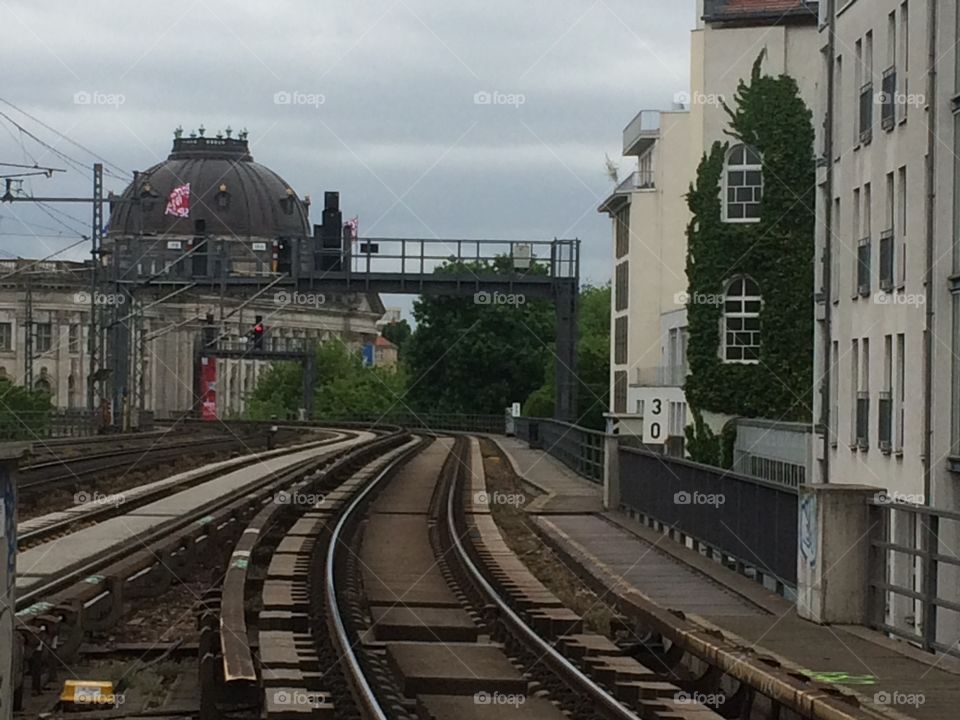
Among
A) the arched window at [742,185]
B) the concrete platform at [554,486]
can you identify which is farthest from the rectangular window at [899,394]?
the arched window at [742,185]

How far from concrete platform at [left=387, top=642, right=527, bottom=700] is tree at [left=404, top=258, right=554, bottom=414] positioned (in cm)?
10713

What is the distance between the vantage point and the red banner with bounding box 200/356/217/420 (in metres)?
124

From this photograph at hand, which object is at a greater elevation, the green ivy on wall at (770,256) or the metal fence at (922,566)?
the green ivy on wall at (770,256)

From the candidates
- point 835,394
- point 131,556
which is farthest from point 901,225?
point 131,556

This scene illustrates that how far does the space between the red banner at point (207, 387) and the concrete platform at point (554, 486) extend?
6223 centimetres

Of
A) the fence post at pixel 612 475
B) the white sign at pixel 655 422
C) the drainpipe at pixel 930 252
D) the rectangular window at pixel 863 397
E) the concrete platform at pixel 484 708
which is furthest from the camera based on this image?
the rectangular window at pixel 863 397

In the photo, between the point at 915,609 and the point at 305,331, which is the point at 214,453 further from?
the point at 305,331

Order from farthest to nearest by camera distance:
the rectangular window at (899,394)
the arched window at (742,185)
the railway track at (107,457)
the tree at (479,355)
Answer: the tree at (479,355) → the arched window at (742,185) → the railway track at (107,457) → the rectangular window at (899,394)

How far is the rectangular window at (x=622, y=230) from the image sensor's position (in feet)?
293

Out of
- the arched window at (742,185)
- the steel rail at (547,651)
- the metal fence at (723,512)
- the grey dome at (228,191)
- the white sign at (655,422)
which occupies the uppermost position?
the grey dome at (228,191)

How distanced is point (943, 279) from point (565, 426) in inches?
991

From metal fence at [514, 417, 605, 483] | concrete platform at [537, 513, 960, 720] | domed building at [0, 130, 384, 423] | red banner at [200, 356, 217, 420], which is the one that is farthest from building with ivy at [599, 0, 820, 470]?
red banner at [200, 356, 217, 420]

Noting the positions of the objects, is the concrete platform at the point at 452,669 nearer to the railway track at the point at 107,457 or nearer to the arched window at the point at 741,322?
the railway track at the point at 107,457

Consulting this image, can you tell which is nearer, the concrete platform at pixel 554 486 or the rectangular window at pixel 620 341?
the concrete platform at pixel 554 486
